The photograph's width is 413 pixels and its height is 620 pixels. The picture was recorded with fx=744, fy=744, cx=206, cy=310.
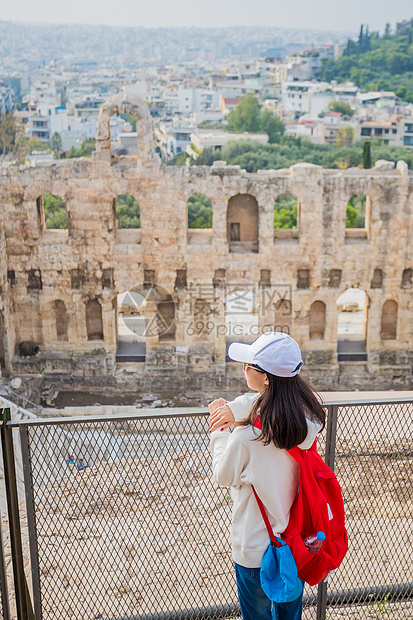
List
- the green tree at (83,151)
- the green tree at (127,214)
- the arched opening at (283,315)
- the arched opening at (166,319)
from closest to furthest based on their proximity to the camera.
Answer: the arched opening at (283,315), the arched opening at (166,319), the green tree at (127,214), the green tree at (83,151)

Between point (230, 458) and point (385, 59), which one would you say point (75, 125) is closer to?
Answer: point (385, 59)

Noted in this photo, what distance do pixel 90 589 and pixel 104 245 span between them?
15.8m

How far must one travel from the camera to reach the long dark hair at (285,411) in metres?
4.87

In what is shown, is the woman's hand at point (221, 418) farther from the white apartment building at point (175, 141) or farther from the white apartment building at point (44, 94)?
the white apartment building at point (44, 94)

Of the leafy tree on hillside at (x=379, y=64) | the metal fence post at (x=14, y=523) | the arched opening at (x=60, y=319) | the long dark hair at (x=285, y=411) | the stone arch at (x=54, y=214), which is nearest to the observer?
the long dark hair at (x=285, y=411)

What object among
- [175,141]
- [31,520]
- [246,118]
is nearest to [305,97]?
[246,118]

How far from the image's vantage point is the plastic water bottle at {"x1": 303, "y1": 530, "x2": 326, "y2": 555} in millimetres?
5043

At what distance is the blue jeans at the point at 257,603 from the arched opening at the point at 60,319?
59.6 ft

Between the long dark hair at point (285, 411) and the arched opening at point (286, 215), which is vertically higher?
the long dark hair at point (285, 411)

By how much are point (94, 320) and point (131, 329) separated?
315cm

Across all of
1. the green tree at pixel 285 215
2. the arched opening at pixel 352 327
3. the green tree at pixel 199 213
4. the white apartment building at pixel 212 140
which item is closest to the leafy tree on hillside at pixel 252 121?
the white apartment building at pixel 212 140

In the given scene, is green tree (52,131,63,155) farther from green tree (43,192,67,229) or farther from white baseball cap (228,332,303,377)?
white baseball cap (228,332,303,377)

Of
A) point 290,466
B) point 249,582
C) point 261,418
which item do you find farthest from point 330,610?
point 261,418

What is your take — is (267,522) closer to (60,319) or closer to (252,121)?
(60,319)
